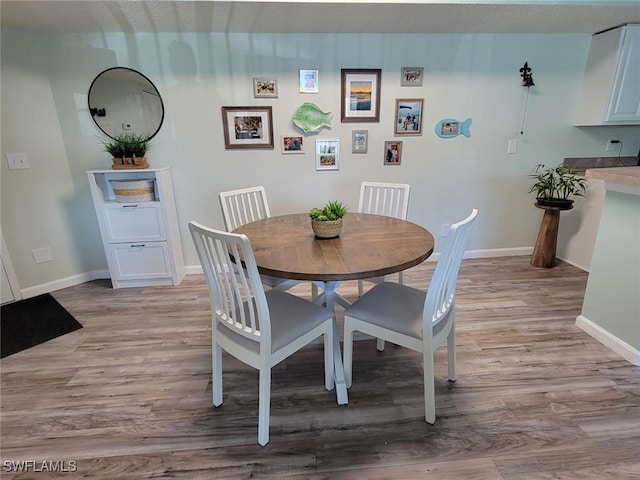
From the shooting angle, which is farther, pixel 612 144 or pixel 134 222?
pixel 612 144

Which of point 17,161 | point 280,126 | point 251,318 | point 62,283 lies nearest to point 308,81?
point 280,126

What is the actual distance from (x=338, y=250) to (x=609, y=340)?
1.78 metres

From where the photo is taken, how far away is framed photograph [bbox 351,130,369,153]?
2939mm

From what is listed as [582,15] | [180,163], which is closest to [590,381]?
[582,15]

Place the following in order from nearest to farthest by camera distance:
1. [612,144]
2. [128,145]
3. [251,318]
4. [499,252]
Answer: [251,318] < [128,145] < [612,144] < [499,252]

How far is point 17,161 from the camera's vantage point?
2533 millimetres

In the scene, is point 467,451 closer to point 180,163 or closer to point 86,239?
point 180,163

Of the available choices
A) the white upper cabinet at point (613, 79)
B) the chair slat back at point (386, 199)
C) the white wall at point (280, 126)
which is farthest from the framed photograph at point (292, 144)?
the white upper cabinet at point (613, 79)

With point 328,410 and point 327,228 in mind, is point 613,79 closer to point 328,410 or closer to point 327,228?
point 327,228

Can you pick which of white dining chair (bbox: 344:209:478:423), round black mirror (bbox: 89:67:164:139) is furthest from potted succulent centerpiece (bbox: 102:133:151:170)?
white dining chair (bbox: 344:209:478:423)

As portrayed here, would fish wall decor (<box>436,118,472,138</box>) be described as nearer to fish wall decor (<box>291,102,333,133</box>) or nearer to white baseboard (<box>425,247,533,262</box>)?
fish wall decor (<box>291,102,333,133</box>)

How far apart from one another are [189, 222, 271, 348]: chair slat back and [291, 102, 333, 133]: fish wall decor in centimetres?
189

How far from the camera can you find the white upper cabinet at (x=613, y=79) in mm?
2664

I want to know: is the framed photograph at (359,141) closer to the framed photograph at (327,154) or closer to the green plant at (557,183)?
the framed photograph at (327,154)
